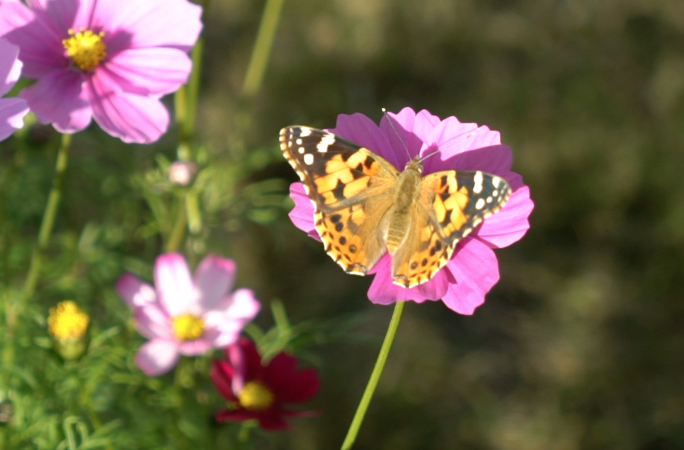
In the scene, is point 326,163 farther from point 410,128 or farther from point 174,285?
point 174,285

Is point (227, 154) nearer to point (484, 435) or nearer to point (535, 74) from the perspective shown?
point (484, 435)

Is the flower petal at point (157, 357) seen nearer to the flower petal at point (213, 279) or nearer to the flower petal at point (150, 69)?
the flower petal at point (213, 279)

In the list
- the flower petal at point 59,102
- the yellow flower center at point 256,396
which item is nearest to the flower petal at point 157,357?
the yellow flower center at point 256,396

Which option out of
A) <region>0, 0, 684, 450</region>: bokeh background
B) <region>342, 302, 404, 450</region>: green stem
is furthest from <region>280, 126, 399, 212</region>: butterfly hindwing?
<region>0, 0, 684, 450</region>: bokeh background

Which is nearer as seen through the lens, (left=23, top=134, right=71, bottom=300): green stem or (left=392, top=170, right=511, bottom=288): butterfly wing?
(left=392, top=170, right=511, bottom=288): butterfly wing

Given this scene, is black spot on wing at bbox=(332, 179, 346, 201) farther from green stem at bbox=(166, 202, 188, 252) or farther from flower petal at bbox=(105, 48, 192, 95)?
green stem at bbox=(166, 202, 188, 252)

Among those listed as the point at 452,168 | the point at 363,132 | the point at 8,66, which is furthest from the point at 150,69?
the point at 452,168

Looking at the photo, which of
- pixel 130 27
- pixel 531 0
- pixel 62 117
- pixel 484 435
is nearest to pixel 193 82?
pixel 130 27
